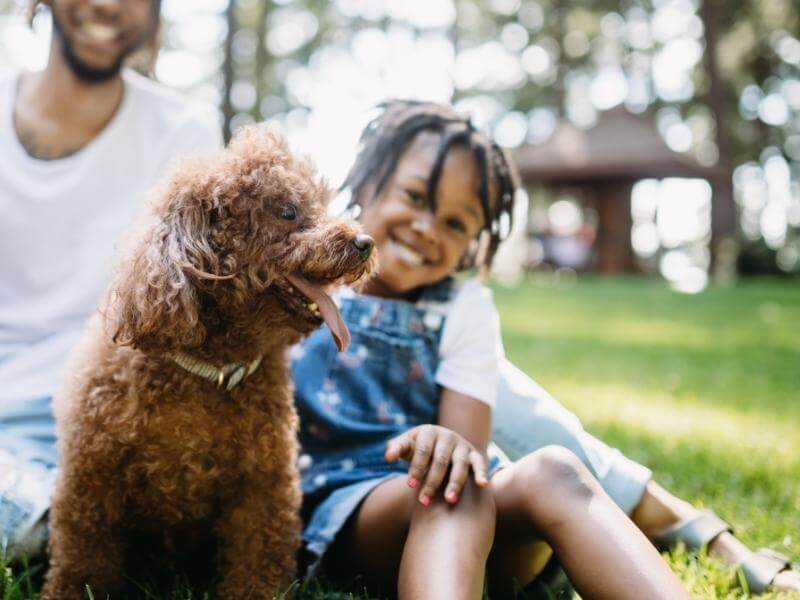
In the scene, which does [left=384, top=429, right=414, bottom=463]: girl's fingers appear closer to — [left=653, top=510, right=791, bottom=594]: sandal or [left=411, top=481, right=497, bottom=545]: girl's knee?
[left=411, top=481, right=497, bottom=545]: girl's knee

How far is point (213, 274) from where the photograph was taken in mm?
2160

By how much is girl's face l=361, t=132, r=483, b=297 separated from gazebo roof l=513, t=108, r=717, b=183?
58.6ft

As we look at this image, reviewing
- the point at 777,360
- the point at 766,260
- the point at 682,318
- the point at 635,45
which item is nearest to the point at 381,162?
the point at 777,360

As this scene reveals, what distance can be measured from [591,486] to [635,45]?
102ft

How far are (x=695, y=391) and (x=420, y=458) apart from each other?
158 inches

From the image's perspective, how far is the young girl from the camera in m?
2.07

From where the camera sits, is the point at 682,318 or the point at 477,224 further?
the point at 682,318

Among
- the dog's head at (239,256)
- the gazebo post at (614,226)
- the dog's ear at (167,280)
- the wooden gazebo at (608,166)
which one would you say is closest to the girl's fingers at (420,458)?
the dog's head at (239,256)

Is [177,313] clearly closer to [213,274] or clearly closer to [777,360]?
[213,274]

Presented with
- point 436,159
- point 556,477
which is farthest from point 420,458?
point 436,159

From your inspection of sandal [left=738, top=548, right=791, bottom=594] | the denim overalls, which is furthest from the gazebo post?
sandal [left=738, top=548, right=791, bottom=594]

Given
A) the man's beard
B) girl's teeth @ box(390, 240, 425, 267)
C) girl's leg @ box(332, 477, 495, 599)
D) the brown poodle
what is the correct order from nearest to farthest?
1. girl's leg @ box(332, 477, 495, 599)
2. the brown poodle
3. girl's teeth @ box(390, 240, 425, 267)
4. the man's beard

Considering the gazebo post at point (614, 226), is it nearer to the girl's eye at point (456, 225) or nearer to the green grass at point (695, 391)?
the green grass at point (695, 391)

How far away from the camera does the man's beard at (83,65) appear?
10.7ft
